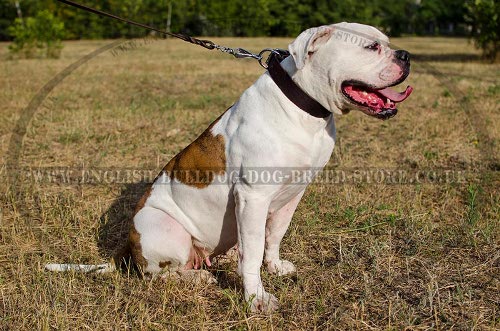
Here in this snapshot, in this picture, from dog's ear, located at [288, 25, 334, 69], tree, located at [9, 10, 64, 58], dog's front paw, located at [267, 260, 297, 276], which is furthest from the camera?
tree, located at [9, 10, 64, 58]

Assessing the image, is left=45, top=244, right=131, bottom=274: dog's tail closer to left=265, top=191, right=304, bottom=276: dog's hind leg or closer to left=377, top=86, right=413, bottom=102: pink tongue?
left=265, top=191, right=304, bottom=276: dog's hind leg

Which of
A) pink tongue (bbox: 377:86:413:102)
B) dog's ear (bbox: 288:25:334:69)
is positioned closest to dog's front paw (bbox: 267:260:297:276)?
pink tongue (bbox: 377:86:413:102)

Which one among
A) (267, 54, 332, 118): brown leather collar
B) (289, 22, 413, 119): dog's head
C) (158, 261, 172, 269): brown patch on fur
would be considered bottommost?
(158, 261, 172, 269): brown patch on fur

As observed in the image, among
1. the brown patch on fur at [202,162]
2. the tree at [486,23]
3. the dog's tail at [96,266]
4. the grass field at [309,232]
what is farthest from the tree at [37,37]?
the brown patch on fur at [202,162]

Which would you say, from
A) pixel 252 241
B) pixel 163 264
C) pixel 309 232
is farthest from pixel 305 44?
pixel 309 232

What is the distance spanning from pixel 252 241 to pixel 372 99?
1.06 metres

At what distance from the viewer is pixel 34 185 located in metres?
5.28

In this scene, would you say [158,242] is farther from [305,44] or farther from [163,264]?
[305,44]

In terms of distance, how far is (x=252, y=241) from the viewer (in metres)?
2.94

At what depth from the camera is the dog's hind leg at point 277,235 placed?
11.2 feet

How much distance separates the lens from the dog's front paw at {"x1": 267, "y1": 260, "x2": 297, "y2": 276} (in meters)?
3.56

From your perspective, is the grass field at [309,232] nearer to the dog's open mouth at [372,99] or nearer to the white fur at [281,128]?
the white fur at [281,128]

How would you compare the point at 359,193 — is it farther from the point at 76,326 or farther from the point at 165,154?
the point at 76,326

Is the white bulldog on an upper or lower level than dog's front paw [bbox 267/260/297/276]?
upper
